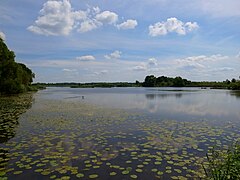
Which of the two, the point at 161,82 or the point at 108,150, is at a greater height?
the point at 161,82

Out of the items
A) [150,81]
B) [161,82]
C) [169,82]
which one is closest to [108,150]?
[169,82]

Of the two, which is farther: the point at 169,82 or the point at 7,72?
the point at 169,82

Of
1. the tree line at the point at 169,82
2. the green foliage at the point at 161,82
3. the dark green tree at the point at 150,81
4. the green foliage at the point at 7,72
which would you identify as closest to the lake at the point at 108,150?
the green foliage at the point at 7,72

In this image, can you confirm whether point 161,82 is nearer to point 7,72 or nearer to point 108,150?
point 7,72

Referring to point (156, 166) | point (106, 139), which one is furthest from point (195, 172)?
point (106, 139)

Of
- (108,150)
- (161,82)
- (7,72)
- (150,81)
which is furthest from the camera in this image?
(150,81)

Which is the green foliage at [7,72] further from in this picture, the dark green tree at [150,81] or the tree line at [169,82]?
the dark green tree at [150,81]

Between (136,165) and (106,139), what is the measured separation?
3.32m

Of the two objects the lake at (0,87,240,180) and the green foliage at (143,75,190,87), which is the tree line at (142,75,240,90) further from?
the lake at (0,87,240,180)

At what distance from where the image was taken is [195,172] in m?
6.36

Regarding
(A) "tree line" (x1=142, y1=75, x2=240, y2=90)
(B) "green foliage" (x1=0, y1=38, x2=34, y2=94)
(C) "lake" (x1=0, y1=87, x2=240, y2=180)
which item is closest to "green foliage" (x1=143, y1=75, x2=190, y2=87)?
(A) "tree line" (x1=142, y1=75, x2=240, y2=90)

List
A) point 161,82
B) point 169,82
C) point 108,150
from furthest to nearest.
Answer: point 161,82 → point 169,82 → point 108,150

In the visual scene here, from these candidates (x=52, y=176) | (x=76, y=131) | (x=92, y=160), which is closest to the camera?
(x=52, y=176)

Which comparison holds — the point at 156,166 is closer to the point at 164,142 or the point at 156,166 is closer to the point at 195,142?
the point at 164,142
